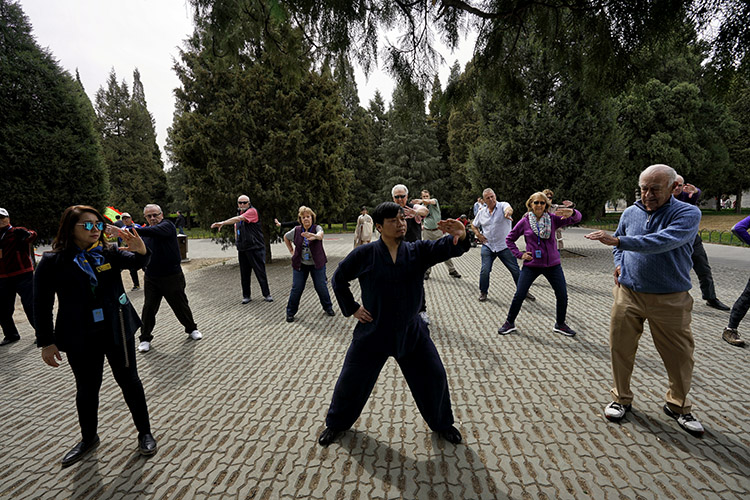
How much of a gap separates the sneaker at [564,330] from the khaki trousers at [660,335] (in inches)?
83.2

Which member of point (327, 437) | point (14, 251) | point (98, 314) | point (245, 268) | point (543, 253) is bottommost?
point (327, 437)

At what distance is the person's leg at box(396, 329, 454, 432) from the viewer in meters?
2.79

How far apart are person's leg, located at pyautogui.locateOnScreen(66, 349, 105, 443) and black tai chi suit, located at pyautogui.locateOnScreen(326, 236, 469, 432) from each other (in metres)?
1.95

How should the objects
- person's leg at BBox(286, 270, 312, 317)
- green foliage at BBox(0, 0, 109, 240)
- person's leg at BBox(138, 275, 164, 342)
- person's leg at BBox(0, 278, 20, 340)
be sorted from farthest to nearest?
green foliage at BBox(0, 0, 109, 240) < person's leg at BBox(286, 270, 312, 317) < person's leg at BBox(0, 278, 20, 340) < person's leg at BBox(138, 275, 164, 342)

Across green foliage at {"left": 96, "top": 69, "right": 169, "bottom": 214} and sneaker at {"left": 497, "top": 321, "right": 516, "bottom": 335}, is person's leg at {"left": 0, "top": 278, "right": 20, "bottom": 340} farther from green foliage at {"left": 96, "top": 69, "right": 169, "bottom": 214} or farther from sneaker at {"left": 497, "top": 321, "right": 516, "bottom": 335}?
green foliage at {"left": 96, "top": 69, "right": 169, "bottom": 214}

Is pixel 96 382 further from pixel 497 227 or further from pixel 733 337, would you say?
pixel 733 337

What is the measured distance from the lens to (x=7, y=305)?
5.91 m

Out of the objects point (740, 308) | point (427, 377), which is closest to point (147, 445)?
point (427, 377)

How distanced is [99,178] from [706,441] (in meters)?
16.0

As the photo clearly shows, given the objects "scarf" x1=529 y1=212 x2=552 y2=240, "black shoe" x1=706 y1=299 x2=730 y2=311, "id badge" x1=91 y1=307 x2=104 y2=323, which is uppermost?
"scarf" x1=529 y1=212 x2=552 y2=240

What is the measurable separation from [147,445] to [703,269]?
28.5 ft

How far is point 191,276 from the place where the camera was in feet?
40.0

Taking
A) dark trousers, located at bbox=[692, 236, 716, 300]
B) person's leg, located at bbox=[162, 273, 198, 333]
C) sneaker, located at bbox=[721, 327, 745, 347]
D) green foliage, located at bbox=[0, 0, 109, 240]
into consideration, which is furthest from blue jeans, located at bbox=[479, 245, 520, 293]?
green foliage, located at bbox=[0, 0, 109, 240]

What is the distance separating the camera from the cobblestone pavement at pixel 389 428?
2.56m
